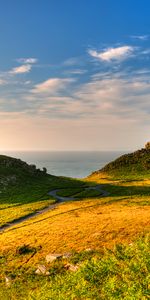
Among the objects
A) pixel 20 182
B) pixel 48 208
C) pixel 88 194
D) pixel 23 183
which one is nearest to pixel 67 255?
pixel 48 208

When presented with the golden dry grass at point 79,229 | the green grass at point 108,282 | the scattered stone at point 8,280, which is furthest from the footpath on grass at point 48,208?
the green grass at point 108,282

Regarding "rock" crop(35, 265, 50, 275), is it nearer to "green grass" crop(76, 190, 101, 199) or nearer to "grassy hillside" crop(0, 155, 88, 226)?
"grassy hillside" crop(0, 155, 88, 226)

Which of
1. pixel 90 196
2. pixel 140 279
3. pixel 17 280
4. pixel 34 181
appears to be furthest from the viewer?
pixel 34 181

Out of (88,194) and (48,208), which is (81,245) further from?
(88,194)

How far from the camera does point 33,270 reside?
3653 centimetres

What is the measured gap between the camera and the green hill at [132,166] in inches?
4783

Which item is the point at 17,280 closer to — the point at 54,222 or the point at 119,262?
the point at 119,262

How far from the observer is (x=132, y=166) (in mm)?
130750

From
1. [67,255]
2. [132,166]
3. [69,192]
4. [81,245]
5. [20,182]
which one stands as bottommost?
[67,255]

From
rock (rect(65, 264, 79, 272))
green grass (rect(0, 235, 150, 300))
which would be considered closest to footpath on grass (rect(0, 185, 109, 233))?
rock (rect(65, 264, 79, 272))

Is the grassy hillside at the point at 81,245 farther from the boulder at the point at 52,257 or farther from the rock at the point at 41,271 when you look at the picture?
the boulder at the point at 52,257

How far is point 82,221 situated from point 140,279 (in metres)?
29.4

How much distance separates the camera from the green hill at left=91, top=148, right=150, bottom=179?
399ft

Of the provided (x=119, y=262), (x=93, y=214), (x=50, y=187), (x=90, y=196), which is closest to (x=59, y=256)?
(x=119, y=262)
